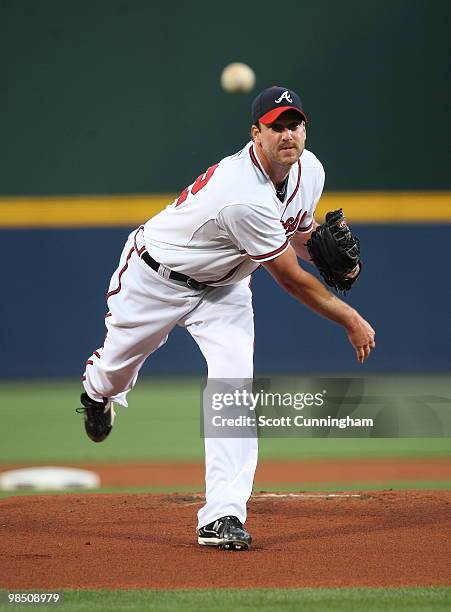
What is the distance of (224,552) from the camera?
3.36 m

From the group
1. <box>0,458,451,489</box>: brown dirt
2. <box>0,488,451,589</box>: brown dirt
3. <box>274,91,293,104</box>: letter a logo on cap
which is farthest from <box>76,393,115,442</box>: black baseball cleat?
<box>274,91,293,104</box>: letter a logo on cap

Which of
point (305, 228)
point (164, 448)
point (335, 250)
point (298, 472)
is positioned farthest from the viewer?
point (164, 448)

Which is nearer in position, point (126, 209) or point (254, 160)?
point (254, 160)

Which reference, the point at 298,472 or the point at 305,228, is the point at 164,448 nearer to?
the point at 298,472

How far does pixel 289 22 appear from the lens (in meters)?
9.84

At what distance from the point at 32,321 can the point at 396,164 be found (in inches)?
148

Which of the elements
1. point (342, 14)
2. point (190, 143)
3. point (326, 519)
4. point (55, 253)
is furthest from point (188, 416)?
point (342, 14)

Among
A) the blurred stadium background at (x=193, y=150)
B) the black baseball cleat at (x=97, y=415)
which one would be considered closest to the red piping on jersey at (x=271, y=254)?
the black baseball cleat at (x=97, y=415)

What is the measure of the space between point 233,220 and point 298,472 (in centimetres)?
253

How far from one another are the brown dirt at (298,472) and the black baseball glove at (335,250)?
6.24 feet

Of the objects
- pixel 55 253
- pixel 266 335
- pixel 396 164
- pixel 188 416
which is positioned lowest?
pixel 188 416

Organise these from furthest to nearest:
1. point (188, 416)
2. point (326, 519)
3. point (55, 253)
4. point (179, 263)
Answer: point (55, 253), point (188, 416), point (326, 519), point (179, 263)

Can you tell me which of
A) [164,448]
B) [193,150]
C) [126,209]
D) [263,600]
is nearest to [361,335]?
[263,600]

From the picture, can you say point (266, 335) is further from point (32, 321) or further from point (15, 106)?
point (15, 106)
